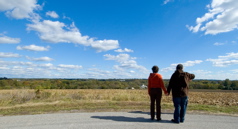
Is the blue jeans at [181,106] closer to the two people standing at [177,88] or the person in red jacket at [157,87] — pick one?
the two people standing at [177,88]

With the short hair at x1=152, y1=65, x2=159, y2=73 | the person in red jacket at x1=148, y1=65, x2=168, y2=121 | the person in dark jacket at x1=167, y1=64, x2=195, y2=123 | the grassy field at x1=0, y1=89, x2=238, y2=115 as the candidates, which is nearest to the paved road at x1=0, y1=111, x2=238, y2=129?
the person in dark jacket at x1=167, y1=64, x2=195, y2=123

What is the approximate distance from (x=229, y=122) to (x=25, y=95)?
1535 cm

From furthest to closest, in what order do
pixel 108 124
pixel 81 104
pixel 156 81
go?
pixel 81 104, pixel 156 81, pixel 108 124

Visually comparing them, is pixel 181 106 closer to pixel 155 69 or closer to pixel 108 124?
pixel 155 69

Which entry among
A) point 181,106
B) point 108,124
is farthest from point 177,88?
point 108,124

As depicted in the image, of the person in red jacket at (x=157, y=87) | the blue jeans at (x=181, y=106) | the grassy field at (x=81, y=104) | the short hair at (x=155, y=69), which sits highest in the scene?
the short hair at (x=155, y=69)

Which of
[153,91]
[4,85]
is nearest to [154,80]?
[153,91]

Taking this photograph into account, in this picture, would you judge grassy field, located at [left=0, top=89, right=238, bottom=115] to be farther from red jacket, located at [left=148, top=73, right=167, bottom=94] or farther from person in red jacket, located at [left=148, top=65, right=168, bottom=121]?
red jacket, located at [left=148, top=73, right=167, bottom=94]

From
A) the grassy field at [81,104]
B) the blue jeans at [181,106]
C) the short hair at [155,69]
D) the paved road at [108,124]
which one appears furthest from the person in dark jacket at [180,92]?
the grassy field at [81,104]

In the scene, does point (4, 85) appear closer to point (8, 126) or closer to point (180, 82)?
point (8, 126)

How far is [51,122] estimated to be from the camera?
5902 mm

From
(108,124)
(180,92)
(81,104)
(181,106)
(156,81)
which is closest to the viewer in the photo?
(108,124)

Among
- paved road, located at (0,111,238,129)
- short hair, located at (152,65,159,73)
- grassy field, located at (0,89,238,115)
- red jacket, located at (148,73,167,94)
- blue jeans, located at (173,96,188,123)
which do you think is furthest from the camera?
grassy field, located at (0,89,238,115)

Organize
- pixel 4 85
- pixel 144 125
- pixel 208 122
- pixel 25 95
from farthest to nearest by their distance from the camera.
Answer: pixel 4 85, pixel 25 95, pixel 208 122, pixel 144 125
